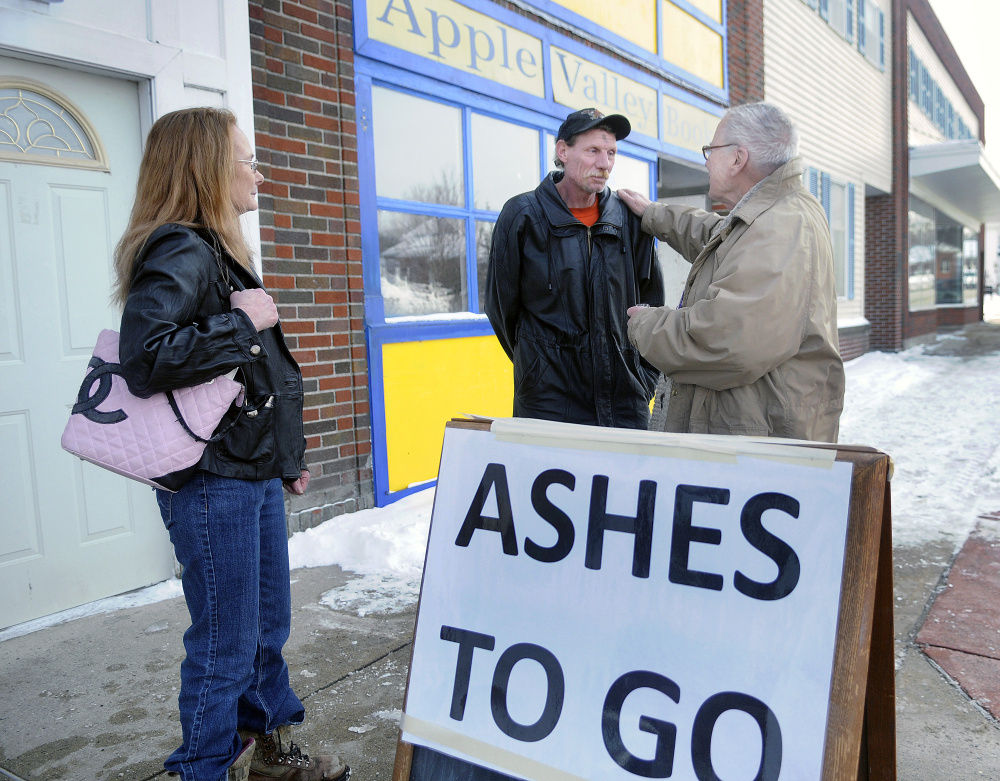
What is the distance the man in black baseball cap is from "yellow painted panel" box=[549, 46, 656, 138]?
3.93 m

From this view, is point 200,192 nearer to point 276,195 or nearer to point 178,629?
point 178,629

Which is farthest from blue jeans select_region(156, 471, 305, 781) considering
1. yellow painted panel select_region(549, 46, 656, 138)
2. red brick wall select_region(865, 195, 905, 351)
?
red brick wall select_region(865, 195, 905, 351)

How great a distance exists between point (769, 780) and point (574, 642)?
0.47 meters

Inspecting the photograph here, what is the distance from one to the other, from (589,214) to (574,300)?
371mm

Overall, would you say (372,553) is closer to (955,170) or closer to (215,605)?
(215,605)

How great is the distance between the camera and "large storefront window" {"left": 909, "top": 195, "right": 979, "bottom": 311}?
18906 millimetres

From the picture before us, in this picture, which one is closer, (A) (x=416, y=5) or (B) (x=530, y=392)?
(B) (x=530, y=392)

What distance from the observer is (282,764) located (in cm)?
225

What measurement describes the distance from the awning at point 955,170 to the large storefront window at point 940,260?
594 mm

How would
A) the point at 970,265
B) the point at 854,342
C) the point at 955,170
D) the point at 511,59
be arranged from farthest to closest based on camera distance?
the point at 970,265 → the point at 955,170 → the point at 854,342 → the point at 511,59

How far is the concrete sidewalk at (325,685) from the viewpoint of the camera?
8.18 ft

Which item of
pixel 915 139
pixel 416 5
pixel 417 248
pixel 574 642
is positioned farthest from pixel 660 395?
pixel 915 139

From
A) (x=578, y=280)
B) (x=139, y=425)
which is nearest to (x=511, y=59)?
(x=578, y=280)

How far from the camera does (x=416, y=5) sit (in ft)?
17.3
